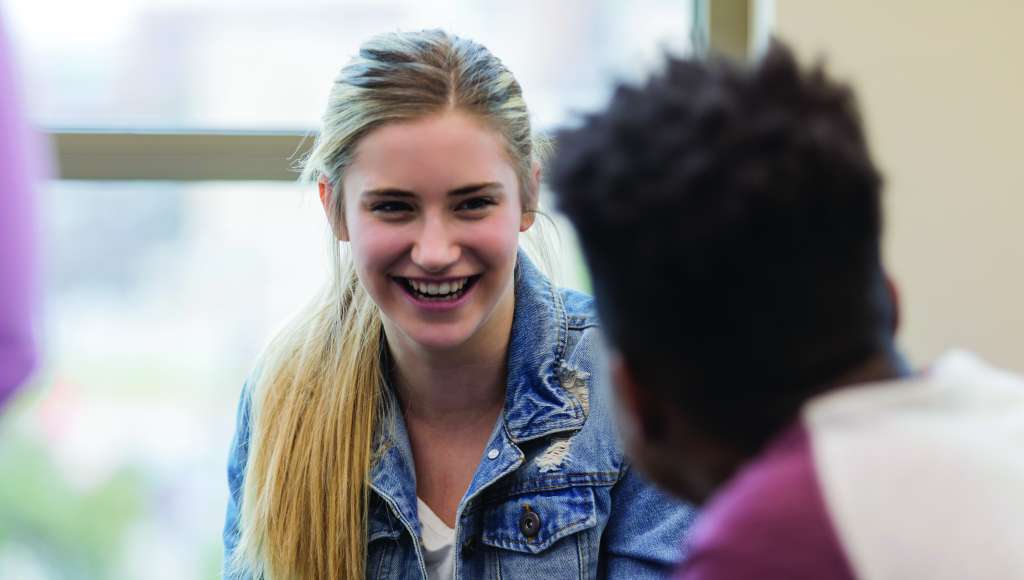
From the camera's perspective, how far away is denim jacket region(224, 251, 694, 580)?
1455 millimetres

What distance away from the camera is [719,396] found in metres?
0.74

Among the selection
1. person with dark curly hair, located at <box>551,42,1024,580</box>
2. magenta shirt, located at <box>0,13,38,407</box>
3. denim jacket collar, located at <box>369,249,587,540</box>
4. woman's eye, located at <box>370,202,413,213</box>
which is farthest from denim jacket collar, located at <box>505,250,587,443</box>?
magenta shirt, located at <box>0,13,38,407</box>

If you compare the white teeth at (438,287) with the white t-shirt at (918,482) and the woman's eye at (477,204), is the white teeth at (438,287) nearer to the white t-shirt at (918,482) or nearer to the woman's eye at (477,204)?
the woman's eye at (477,204)

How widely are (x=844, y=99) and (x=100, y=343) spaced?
161 cm

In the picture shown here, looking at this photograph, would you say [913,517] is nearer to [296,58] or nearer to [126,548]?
[296,58]

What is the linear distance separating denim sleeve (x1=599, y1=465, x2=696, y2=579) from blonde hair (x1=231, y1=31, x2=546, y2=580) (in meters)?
0.32

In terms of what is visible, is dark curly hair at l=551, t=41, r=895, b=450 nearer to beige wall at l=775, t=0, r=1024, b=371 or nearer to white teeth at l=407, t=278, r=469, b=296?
white teeth at l=407, t=278, r=469, b=296

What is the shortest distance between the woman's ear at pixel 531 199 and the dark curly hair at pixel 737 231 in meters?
0.76

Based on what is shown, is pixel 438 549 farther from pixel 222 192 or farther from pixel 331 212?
pixel 222 192

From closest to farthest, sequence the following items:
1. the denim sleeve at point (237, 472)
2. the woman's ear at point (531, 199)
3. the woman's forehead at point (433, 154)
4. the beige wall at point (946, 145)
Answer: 1. the woman's forehead at point (433, 154)
2. the woman's ear at point (531, 199)
3. the denim sleeve at point (237, 472)
4. the beige wall at point (946, 145)

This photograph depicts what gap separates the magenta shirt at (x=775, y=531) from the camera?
2.15 ft

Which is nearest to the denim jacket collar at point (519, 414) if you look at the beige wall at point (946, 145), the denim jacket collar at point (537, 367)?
the denim jacket collar at point (537, 367)

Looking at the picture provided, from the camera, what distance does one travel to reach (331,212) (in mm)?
1534

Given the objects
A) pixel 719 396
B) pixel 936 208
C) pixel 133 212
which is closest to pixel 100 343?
pixel 133 212
